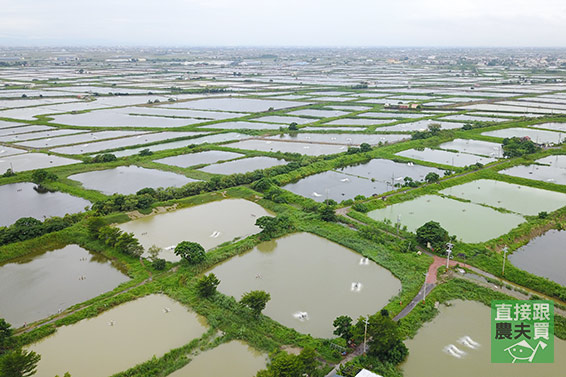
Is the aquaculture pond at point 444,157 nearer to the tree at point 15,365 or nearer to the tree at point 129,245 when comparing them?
the tree at point 129,245

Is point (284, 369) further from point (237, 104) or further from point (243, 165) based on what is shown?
point (237, 104)

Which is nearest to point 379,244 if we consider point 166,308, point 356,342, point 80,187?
point 356,342

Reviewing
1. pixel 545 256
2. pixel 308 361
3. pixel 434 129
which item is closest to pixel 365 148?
pixel 434 129

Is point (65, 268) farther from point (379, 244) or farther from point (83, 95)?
point (83, 95)

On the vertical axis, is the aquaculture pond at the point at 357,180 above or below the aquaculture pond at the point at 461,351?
above

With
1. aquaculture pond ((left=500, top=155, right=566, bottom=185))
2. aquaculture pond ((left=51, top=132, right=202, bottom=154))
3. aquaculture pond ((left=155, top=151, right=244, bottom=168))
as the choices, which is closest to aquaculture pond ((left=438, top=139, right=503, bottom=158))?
aquaculture pond ((left=500, top=155, right=566, bottom=185))

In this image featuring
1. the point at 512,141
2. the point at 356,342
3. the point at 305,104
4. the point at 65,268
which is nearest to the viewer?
the point at 356,342

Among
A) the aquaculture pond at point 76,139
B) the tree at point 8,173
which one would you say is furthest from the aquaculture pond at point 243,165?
the aquaculture pond at point 76,139
